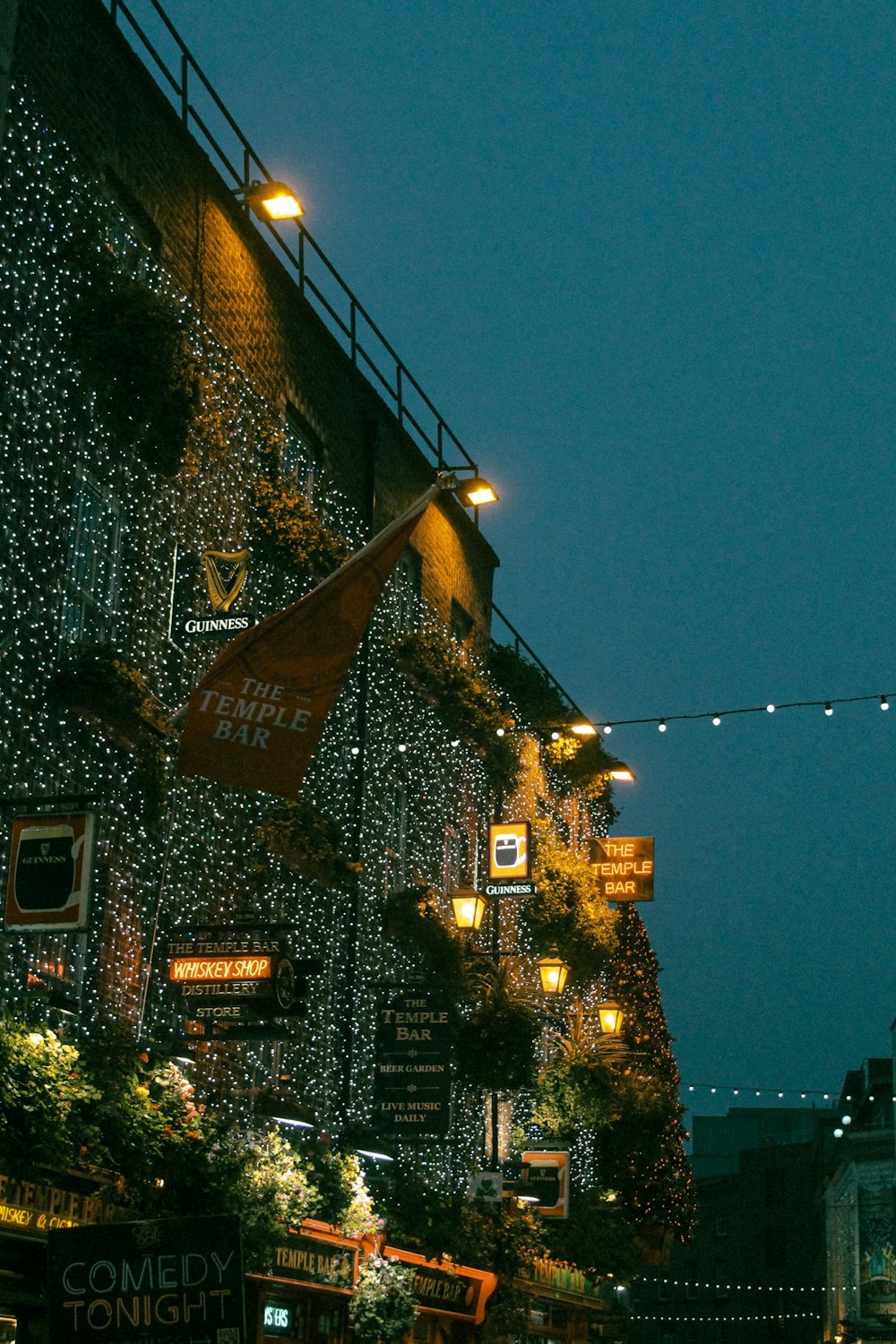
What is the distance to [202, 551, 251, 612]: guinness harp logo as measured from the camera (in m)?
15.6

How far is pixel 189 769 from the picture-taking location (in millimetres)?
13984

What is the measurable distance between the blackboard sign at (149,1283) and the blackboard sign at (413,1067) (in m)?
11.4

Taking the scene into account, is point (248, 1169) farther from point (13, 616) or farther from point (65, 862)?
point (13, 616)

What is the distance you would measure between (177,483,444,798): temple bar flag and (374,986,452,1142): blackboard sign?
677cm

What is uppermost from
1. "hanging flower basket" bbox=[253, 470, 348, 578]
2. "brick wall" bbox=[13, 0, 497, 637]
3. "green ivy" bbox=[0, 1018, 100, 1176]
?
"brick wall" bbox=[13, 0, 497, 637]

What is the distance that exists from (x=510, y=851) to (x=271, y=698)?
10.8 m

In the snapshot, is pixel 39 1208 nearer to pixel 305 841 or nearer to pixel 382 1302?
pixel 305 841

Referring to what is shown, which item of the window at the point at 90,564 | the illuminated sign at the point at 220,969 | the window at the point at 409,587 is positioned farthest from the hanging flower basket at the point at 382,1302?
the window at the point at 409,587

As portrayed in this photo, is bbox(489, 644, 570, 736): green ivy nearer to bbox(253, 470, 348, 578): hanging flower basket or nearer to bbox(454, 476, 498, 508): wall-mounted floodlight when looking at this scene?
bbox(454, 476, 498, 508): wall-mounted floodlight

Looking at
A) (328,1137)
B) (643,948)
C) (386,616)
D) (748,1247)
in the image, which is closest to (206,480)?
(386,616)

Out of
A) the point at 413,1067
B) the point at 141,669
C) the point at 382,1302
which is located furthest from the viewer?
the point at 413,1067

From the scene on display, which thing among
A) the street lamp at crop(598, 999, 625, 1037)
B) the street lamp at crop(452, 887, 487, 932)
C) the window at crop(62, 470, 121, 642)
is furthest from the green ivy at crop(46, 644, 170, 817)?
the street lamp at crop(598, 999, 625, 1037)

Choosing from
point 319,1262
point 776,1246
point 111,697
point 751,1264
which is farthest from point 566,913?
point 776,1246

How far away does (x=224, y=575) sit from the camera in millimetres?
15727
